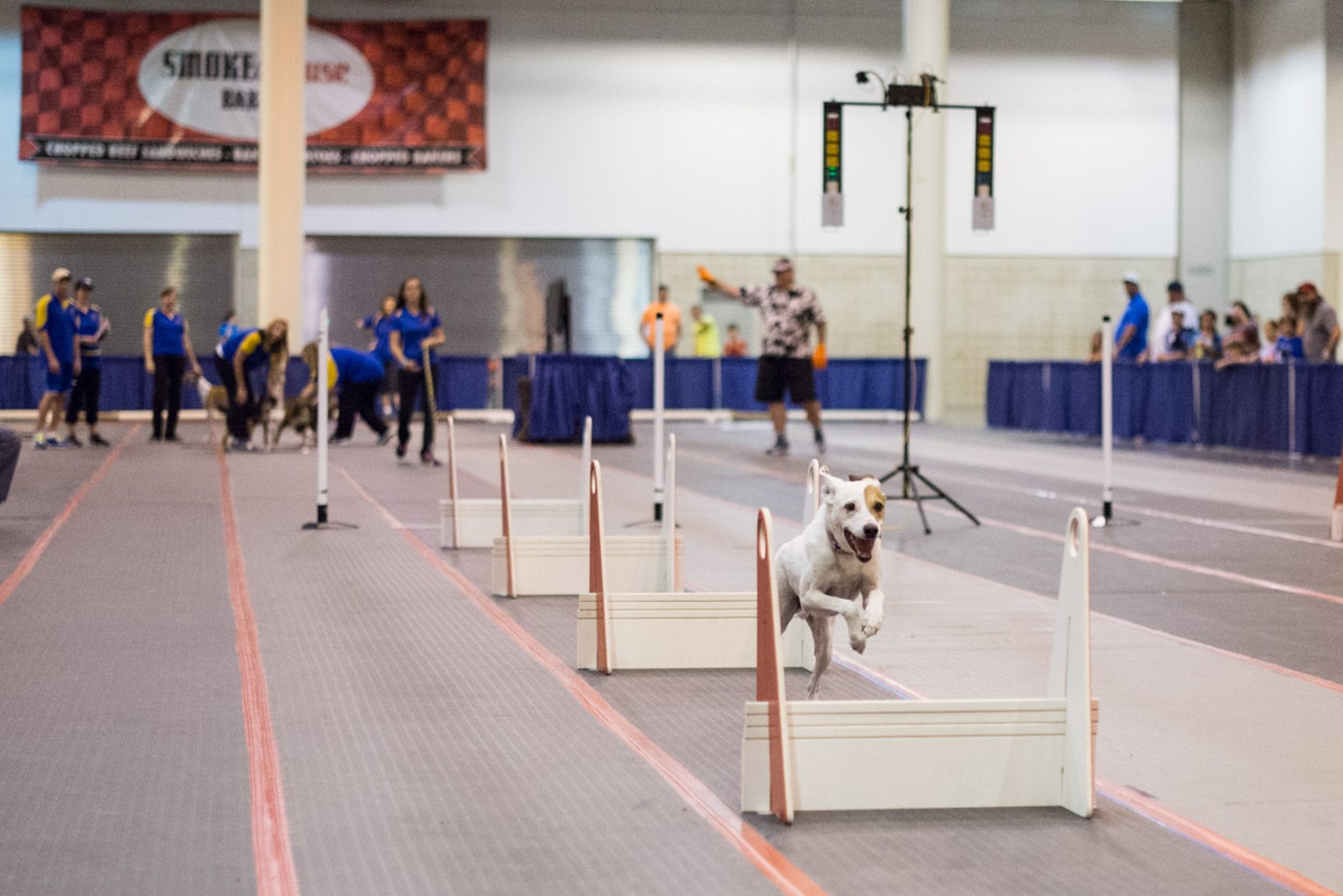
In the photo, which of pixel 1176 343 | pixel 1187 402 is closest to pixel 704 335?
pixel 1176 343

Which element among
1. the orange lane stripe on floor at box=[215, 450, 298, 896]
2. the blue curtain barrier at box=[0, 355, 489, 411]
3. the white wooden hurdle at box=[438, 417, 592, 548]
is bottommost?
the orange lane stripe on floor at box=[215, 450, 298, 896]

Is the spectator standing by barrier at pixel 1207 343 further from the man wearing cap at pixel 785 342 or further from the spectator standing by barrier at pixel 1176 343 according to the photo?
the man wearing cap at pixel 785 342

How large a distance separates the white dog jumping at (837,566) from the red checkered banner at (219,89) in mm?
24641

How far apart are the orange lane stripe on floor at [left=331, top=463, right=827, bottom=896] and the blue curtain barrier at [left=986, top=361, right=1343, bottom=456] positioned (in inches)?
490

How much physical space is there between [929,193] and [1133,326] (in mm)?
8185

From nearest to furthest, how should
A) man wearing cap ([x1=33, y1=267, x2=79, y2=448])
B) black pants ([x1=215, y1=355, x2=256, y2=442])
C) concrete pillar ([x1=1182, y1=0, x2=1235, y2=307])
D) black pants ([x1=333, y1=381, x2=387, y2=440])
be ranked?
man wearing cap ([x1=33, y1=267, x2=79, y2=448]) → black pants ([x1=215, y1=355, x2=256, y2=442]) → black pants ([x1=333, y1=381, x2=387, y2=440]) → concrete pillar ([x1=1182, y1=0, x2=1235, y2=307])

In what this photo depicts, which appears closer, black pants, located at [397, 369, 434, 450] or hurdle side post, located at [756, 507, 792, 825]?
hurdle side post, located at [756, 507, 792, 825]

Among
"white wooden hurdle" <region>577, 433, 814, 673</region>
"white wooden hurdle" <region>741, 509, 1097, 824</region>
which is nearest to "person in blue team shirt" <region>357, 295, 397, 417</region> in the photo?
"white wooden hurdle" <region>577, 433, 814, 673</region>

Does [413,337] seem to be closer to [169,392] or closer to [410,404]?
[410,404]

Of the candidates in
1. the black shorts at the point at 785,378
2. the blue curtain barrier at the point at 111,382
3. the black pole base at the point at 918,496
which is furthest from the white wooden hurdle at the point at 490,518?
the blue curtain barrier at the point at 111,382

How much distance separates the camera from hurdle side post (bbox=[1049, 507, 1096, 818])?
4.28 meters

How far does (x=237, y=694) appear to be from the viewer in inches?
227

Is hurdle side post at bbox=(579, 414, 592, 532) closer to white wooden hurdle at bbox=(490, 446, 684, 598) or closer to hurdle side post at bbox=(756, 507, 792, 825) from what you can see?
white wooden hurdle at bbox=(490, 446, 684, 598)

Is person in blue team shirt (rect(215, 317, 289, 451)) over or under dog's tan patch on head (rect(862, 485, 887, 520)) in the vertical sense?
over
